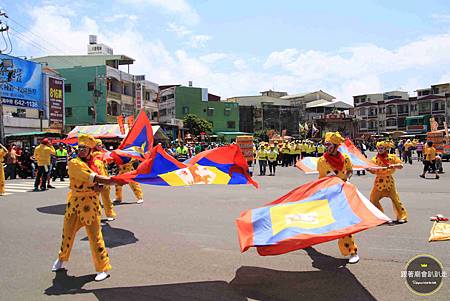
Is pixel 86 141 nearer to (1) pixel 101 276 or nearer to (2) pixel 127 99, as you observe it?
(1) pixel 101 276

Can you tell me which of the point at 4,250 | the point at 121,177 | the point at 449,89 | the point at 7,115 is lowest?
the point at 4,250

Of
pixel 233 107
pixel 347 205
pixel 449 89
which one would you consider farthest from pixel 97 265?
pixel 449 89

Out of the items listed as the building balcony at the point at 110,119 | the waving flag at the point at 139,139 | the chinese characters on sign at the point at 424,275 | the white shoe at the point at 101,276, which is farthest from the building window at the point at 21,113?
the chinese characters on sign at the point at 424,275

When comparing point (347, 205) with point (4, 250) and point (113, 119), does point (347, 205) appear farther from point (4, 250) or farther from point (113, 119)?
point (113, 119)

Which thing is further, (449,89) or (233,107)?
(449,89)

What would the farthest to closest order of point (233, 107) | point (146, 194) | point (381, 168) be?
1. point (233, 107)
2. point (146, 194)
3. point (381, 168)

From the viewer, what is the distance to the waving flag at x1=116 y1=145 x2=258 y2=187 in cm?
592

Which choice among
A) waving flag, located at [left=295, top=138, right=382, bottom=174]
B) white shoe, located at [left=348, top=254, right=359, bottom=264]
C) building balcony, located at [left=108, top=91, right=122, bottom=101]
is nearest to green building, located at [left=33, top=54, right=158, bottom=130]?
building balcony, located at [left=108, top=91, right=122, bottom=101]

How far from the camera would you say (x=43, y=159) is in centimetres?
1434

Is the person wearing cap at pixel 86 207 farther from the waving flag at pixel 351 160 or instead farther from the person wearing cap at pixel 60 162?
the person wearing cap at pixel 60 162

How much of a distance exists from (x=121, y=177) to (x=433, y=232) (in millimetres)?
5458

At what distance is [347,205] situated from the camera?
5.16m

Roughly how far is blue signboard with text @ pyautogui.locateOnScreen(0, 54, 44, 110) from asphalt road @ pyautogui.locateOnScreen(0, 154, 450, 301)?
2313cm

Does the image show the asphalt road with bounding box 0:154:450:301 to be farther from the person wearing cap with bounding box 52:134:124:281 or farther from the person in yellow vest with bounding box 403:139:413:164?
the person in yellow vest with bounding box 403:139:413:164
